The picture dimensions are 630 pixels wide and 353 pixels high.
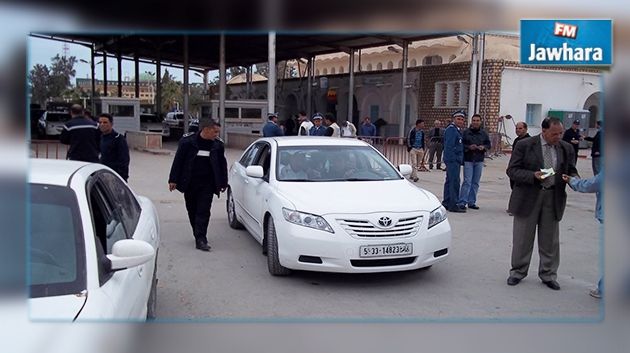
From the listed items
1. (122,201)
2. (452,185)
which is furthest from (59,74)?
Answer: (122,201)

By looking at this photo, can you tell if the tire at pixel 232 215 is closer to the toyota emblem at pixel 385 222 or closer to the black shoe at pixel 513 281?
the toyota emblem at pixel 385 222

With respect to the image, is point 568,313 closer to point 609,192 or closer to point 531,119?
point 609,192

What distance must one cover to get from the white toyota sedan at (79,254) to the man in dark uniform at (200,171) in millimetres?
2989

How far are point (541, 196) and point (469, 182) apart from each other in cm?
434

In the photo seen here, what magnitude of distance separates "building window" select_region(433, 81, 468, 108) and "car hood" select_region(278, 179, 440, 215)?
64.5ft

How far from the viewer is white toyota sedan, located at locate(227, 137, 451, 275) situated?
5.20m

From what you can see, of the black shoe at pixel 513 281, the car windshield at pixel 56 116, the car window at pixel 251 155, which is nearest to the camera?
the black shoe at pixel 513 281

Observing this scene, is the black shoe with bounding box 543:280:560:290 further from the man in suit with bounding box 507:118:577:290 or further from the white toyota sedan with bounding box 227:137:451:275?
the white toyota sedan with bounding box 227:137:451:275

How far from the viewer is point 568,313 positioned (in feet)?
15.9

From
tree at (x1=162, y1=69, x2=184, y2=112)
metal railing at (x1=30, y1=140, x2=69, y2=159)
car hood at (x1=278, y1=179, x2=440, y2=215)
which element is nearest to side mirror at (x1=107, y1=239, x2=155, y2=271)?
car hood at (x1=278, y1=179, x2=440, y2=215)

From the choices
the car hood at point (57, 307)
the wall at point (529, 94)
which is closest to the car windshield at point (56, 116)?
the wall at point (529, 94)

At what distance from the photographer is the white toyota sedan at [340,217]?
5203mm

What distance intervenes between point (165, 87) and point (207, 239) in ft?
230

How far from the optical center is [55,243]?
302 cm
